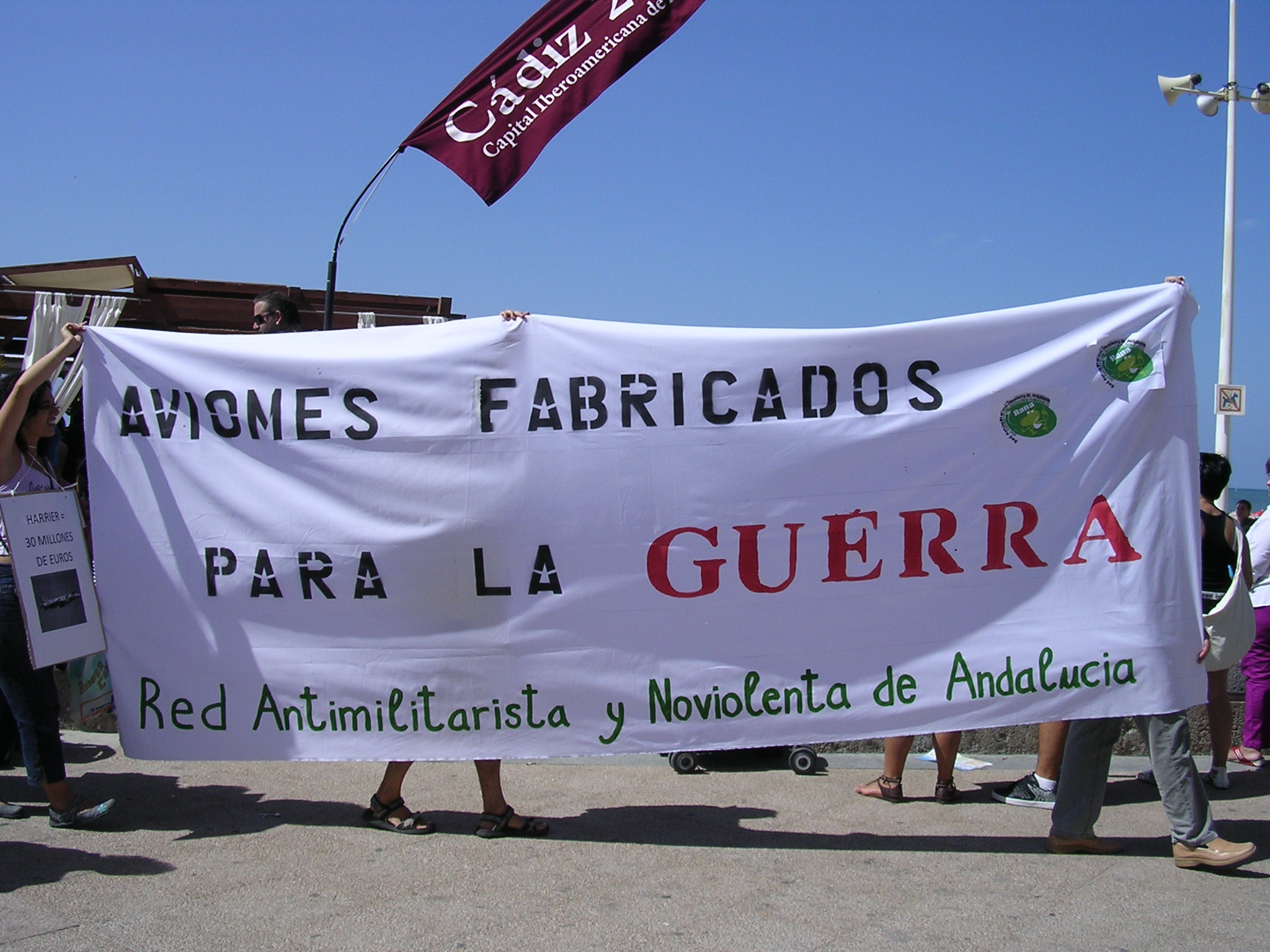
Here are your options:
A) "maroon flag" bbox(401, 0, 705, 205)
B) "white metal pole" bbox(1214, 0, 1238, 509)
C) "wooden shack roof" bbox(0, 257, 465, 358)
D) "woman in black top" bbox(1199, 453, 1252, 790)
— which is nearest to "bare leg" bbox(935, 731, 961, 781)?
"woman in black top" bbox(1199, 453, 1252, 790)

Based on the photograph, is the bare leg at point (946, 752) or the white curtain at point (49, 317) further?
the white curtain at point (49, 317)

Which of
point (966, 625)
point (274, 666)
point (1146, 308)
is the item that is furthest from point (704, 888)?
point (1146, 308)

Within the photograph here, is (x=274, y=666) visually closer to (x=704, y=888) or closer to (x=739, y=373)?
(x=704, y=888)

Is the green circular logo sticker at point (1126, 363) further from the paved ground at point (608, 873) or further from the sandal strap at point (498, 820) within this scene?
the sandal strap at point (498, 820)

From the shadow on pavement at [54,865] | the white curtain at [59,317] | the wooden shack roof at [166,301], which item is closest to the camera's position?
the shadow on pavement at [54,865]

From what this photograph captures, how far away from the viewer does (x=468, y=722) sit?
4.17m

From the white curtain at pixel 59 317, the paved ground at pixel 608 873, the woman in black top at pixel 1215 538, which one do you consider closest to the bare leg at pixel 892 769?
the paved ground at pixel 608 873

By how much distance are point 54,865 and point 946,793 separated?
147 inches

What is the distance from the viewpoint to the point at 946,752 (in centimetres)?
485

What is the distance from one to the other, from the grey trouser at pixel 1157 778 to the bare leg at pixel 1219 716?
1.02m

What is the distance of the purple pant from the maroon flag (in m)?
4.66

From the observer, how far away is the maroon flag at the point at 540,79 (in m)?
6.11

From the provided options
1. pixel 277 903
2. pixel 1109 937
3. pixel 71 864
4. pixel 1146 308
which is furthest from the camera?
pixel 1146 308

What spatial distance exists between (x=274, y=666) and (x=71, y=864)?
0.99m
